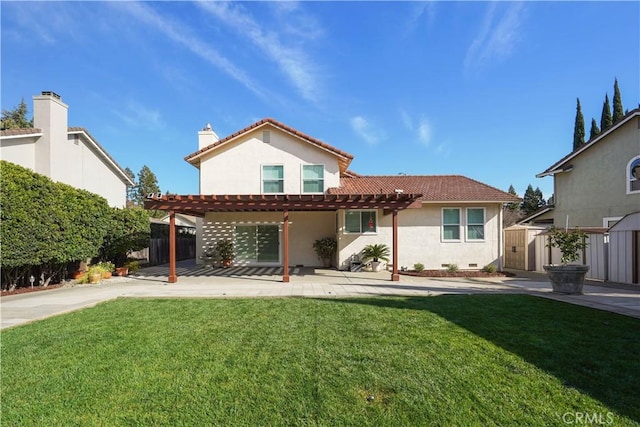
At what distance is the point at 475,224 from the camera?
640 inches

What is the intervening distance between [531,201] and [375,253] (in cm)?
4790

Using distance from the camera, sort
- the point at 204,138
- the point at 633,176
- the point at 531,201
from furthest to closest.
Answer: the point at 531,201, the point at 204,138, the point at 633,176

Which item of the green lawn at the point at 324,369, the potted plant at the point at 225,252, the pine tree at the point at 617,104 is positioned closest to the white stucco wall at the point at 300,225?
the potted plant at the point at 225,252

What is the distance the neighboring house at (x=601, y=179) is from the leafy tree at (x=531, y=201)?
105 ft

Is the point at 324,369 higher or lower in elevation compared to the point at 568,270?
lower

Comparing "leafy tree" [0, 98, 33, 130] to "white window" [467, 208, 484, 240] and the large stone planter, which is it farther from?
the large stone planter

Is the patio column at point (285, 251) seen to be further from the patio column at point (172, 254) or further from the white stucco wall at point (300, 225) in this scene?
the white stucco wall at point (300, 225)

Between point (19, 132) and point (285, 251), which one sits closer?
point (285, 251)

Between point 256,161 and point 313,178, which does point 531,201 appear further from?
point 256,161

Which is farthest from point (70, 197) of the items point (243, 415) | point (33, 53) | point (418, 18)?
point (418, 18)

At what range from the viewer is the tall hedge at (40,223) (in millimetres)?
9508

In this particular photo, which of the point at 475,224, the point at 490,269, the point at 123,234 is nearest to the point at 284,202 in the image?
the point at 123,234

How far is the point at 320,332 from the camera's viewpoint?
5785mm

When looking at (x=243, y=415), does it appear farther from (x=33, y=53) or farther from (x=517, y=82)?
(x=33, y=53)
